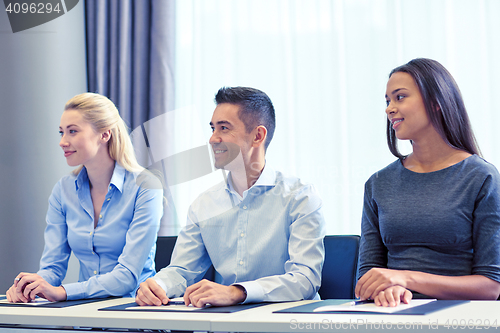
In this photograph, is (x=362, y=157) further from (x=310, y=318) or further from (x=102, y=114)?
(x=310, y=318)

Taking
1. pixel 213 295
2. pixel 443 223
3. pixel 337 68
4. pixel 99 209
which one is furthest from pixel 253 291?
pixel 337 68

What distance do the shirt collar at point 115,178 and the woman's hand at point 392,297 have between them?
960 millimetres

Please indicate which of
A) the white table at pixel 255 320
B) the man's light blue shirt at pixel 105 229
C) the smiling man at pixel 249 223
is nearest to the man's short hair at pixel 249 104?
the smiling man at pixel 249 223

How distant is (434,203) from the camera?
46.2 inches

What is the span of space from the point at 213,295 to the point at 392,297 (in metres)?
0.35

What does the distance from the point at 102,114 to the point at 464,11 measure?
1.63m

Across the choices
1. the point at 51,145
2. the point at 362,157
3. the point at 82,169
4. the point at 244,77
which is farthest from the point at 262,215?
the point at 51,145

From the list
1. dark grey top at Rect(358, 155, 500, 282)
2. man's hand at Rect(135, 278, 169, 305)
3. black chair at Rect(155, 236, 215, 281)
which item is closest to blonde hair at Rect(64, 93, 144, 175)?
black chair at Rect(155, 236, 215, 281)

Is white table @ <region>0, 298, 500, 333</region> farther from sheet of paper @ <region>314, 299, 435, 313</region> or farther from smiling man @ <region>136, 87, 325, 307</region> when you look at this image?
smiling man @ <region>136, 87, 325, 307</region>

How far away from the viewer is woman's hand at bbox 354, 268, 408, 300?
3.15 feet

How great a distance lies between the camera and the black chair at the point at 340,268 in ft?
4.28

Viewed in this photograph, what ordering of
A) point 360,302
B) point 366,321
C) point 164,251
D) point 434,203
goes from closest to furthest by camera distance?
1. point 366,321
2. point 360,302
3. point 434,203
4. point 164,251

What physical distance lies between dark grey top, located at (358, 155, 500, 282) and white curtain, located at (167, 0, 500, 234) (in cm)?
94

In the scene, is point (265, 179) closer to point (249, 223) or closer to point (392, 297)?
point (249, 223)
